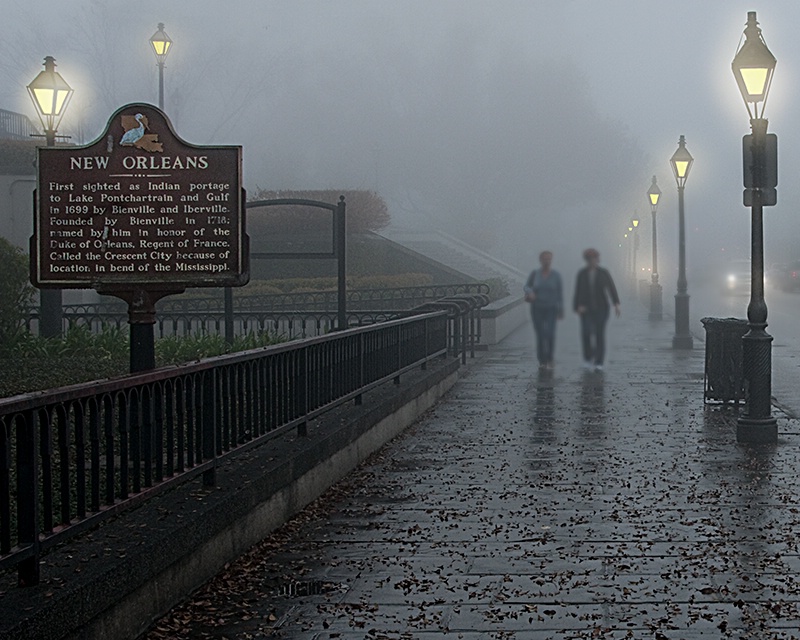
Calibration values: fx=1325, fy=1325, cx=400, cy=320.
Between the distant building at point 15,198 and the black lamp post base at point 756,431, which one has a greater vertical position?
the distant building at point 15,198

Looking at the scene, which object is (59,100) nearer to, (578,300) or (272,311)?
(272,311)

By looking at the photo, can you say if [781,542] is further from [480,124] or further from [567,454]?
[567,454]

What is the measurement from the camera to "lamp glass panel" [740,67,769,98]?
45.8 feet

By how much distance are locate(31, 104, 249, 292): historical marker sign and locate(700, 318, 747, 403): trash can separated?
9003 millimetres

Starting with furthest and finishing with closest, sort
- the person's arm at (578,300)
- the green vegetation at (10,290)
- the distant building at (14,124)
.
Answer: the distant building at (14,124) → the green vegetation at (10,290) → the person's arm at (578,300)

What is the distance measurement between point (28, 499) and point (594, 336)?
2573 mm

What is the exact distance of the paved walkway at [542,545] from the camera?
6.64 meters

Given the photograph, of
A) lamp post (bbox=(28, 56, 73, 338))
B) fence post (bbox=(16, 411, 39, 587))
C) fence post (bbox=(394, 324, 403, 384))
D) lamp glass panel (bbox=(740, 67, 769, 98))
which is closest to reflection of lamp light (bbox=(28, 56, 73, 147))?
lamp post (bbox=(28, 56, 73, 338))

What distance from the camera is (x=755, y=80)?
14.0m

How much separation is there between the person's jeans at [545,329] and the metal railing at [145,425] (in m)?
2.18

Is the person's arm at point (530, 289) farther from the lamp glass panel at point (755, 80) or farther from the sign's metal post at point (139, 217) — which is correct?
the lamp glass panel at point (755, 80)

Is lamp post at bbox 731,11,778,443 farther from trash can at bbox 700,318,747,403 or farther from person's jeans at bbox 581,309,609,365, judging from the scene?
person's jeans at bbox 581,309,609,365

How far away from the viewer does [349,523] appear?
946 cm

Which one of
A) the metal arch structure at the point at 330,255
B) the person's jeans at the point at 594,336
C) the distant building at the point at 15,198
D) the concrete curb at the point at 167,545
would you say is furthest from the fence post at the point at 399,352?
the distant building at the point at 15,198
